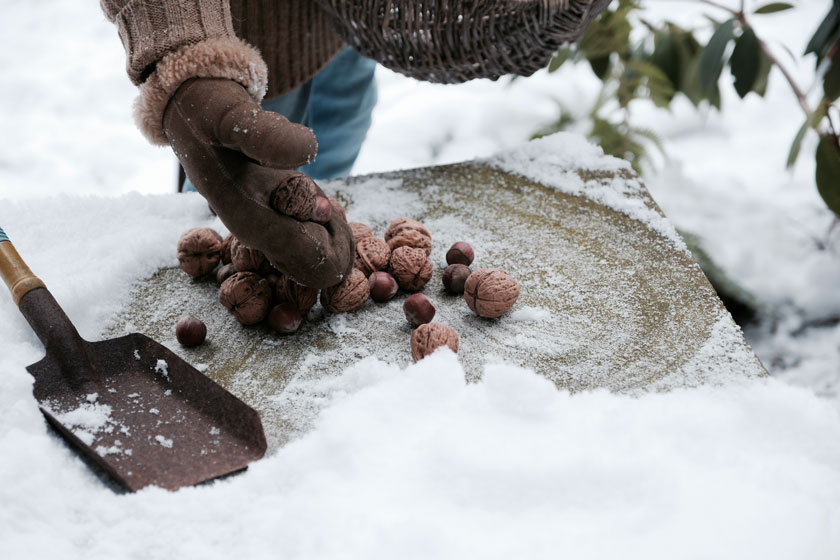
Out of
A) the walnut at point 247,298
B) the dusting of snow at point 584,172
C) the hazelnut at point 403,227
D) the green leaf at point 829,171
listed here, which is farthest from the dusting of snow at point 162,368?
the green leaf at point 829,171

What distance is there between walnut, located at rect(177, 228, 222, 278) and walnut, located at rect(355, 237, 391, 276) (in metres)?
0.25

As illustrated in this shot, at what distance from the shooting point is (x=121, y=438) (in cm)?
99

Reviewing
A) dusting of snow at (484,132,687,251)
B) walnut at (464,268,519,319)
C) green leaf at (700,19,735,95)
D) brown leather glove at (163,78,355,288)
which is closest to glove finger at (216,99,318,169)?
brown leather glove at (163,78,355,288)

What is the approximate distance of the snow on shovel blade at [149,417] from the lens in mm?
941

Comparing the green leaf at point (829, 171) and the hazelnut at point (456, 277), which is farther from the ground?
the hazelnut at point (456, 277)

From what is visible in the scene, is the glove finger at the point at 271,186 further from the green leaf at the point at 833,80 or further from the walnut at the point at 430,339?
the green leaf at the point at 833,80

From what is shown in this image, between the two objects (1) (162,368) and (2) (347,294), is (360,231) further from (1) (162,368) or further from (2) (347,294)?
(1) (162,368)

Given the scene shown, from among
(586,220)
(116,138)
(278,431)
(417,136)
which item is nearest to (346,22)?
(586,220)

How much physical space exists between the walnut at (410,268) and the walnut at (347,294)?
0.07 m

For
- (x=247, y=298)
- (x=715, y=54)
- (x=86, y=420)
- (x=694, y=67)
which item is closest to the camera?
(x=86, y=420)

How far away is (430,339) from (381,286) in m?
0.19

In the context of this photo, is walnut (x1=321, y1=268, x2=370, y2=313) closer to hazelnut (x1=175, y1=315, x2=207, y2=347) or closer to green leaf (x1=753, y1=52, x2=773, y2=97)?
hazelnut (x1=175, y1=315, x2=207, y2=347)

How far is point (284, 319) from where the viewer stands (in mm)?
1191

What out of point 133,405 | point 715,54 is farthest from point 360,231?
point 715,54
